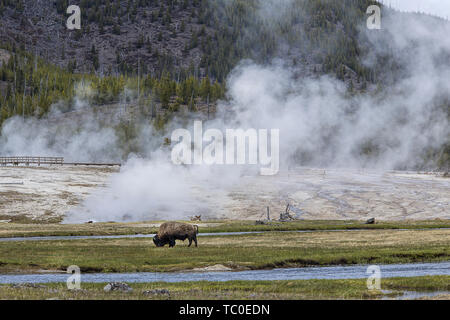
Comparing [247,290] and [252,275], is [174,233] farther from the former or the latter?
[247,290]

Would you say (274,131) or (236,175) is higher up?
(274,131)

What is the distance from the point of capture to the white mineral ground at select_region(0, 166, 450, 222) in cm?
8438

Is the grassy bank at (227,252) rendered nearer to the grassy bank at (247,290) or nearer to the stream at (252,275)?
the stream at (252,275)

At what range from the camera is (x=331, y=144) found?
597 feet

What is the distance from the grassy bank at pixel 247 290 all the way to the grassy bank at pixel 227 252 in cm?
841

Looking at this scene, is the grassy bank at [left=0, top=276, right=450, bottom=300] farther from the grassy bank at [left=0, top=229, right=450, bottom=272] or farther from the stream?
the grassy bank at [left=0, top=229, right=450, bottom=272]

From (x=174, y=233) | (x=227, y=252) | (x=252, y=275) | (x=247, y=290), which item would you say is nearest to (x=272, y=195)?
(x=174, y=233)

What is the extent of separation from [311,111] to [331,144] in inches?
511

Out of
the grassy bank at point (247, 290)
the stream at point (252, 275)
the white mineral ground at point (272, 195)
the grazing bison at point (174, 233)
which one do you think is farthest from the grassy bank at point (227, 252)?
the white mineral ground at point (272, 195)

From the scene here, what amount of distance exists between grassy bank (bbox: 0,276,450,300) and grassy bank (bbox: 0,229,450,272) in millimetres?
8409

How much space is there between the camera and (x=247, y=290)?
27922 millimetres

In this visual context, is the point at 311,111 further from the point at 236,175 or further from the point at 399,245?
the point at 399,245

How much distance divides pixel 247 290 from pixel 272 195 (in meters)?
69.7

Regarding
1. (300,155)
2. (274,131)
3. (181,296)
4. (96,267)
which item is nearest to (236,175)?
(274,131)
